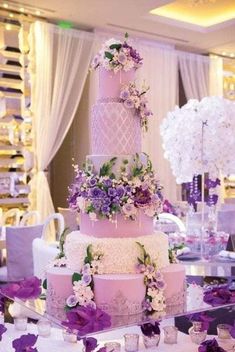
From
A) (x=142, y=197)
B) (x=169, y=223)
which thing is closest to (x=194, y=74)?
(x=169, y=223)

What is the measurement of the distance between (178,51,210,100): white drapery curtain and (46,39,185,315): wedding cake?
693 centimetres

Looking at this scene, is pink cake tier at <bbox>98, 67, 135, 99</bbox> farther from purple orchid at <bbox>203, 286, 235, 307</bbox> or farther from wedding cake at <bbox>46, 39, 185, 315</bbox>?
purple orchid at <bbox>203, 286, 235, 307</bbox>

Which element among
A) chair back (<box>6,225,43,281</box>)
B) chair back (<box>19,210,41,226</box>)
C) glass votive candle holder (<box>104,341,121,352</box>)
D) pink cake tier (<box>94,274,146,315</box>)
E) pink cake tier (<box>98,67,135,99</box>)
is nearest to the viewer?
glass votive candle holder (<box>104,341,121,352</box>)

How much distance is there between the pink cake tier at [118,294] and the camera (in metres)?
1.95

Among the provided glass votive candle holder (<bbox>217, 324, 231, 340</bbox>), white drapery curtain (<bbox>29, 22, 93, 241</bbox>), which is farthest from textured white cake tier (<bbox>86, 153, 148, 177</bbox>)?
white drapery curtain (<bbox>29, 22, 93, 241</bbox>)

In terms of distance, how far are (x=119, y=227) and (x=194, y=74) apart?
7.47 meters

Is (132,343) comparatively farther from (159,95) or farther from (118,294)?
(159,95)

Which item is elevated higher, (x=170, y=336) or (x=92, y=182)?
(x=92, y=182)

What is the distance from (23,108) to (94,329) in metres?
5.65

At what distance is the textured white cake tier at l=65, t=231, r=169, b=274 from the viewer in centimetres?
206

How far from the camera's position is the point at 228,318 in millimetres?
3021

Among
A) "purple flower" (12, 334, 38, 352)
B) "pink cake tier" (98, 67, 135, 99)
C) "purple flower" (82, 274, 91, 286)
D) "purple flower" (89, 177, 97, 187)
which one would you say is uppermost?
"pink cake tier" (98, 67, 135, 99)

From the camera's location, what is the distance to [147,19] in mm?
7293

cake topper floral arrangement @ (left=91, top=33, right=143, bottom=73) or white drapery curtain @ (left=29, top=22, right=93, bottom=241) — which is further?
white drapery curtain @ (left=29, top=22, right=93, bottom=241)
